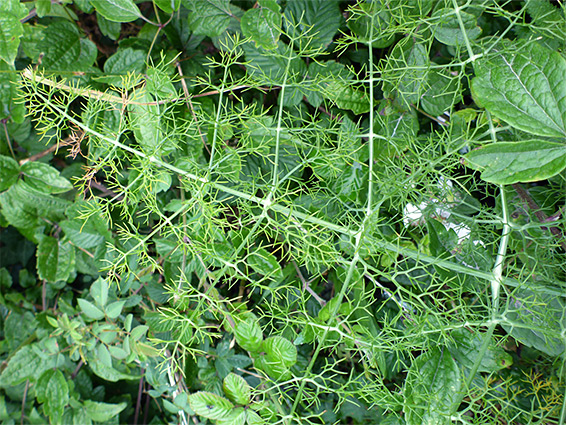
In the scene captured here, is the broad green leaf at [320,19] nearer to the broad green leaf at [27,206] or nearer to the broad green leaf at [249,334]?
the broad green leaf at [249,334]

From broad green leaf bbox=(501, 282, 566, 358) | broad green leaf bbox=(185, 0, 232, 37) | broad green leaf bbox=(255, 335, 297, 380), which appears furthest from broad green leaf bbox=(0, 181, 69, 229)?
broad green leaf bbox=(501, 282, 566, 358)

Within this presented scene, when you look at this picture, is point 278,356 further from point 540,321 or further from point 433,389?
point 540,321

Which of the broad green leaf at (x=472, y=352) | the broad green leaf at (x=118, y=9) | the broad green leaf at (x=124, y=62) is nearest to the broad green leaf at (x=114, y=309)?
the broad green leaf at (x=124, y=62)

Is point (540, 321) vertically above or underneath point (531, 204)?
underneath

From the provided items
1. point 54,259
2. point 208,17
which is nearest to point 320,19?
point 208,17

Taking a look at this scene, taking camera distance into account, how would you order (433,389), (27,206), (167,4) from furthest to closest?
(27,206) → (167,4) → (433,389)

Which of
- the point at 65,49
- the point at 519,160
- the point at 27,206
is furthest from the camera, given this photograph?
the point at 27,206

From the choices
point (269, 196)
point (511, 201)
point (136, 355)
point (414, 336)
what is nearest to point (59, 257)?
point (136, 355)

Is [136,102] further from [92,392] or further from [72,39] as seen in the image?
[92,392]
